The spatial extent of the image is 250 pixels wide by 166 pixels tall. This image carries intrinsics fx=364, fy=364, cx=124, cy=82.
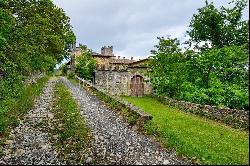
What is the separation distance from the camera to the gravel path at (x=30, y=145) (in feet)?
35.6

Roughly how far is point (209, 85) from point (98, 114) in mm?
7032

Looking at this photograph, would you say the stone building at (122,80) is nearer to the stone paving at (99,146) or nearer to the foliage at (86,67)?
the foliage at (86,67)

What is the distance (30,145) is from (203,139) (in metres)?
6.01

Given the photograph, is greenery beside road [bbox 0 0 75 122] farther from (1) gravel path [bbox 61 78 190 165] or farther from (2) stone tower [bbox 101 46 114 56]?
(2) stone tower [bbox 101 46 114 56]

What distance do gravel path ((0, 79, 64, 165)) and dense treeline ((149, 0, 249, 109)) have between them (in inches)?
363

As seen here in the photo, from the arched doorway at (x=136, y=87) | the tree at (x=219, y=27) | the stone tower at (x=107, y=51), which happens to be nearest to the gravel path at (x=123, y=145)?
the tree at (x=219, y=27)

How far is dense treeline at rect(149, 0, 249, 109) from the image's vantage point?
64.3ft

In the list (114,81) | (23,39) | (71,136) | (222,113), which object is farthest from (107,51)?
(71,136)

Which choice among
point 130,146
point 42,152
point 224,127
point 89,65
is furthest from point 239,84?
point 89,65

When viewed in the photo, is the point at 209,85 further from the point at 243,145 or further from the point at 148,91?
the point at 148,91

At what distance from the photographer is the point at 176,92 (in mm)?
27562

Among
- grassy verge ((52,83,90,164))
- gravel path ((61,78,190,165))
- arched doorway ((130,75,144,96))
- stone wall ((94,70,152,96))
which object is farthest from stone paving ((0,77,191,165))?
arched doorway ((130,75,144,96))

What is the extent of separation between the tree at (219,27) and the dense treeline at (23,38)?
41.1 ft

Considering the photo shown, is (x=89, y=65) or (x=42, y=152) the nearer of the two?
(x=42, y=152)
